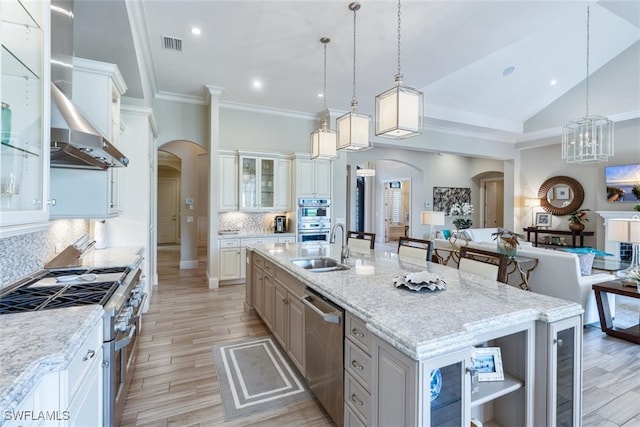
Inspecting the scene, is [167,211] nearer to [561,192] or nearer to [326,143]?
[326,143]

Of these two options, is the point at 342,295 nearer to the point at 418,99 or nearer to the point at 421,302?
the point at 421,302

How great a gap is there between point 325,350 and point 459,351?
92 centimetres

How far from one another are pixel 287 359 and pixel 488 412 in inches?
68.1

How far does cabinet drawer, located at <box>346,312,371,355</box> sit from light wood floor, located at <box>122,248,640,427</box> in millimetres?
873

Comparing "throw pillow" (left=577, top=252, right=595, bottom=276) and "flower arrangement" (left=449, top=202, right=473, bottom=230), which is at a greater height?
"flower arrangement" (left=449, top=202, right=473, bottom=230)

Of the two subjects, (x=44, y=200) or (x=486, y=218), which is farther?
(x=486, y=218)

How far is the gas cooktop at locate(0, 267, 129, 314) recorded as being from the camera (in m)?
1.53

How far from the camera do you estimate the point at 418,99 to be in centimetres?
254

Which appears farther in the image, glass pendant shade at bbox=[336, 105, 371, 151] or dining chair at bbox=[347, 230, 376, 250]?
dining chair at bbox=[347, 230, 376, 250]

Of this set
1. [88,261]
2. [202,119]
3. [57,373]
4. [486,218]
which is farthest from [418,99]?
[486,218]

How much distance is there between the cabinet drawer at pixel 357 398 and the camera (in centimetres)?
145

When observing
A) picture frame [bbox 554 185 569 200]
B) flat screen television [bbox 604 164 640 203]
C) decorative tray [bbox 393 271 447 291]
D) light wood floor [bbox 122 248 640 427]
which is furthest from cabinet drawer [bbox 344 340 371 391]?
picture frame [bbox 554 185 569 200]

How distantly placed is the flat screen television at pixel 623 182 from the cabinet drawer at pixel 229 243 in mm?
8525

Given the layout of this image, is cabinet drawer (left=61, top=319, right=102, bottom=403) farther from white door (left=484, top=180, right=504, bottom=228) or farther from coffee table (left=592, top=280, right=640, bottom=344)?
white door (left=484, top=180, right=504, bottom=228)
